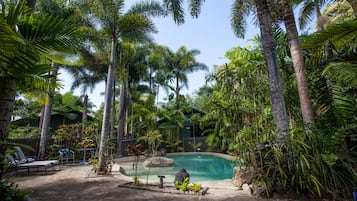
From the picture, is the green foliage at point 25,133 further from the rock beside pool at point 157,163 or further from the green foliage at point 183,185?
the green foliage at point 183,185

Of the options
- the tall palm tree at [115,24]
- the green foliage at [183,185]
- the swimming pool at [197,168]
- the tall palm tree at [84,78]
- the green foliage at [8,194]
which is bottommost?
the swimming pool at [197,168]

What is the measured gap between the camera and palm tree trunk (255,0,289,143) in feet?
15.8

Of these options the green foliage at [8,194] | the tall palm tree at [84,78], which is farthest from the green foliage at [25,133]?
the green foliage at [8,194]

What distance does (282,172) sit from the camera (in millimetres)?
4293

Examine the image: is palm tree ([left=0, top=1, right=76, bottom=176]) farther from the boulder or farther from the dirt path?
the boulder

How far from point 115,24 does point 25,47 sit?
6.76m

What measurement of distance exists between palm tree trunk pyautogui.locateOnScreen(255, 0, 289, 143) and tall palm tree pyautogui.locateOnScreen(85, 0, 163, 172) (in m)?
5.41

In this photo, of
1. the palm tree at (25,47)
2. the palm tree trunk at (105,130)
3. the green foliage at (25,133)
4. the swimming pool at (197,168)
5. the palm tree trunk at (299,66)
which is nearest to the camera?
the palm tree at (25,47)

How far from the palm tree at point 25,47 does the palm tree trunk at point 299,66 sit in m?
5.31

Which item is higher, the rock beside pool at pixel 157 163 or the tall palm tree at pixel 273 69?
the tall palm tree at pixel 273 69

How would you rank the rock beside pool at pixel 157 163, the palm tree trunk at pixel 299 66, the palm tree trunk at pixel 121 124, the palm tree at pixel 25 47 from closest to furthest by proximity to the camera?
the palm tree at pixel 25 47, the palm tree trunk at pixel 299 66, the rock beside pool at pixel 157 163, the palm tree trunk at pixel 121 124

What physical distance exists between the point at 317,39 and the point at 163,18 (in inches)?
309

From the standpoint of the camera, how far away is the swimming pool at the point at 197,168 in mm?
8875

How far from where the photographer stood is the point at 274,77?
5008mm
